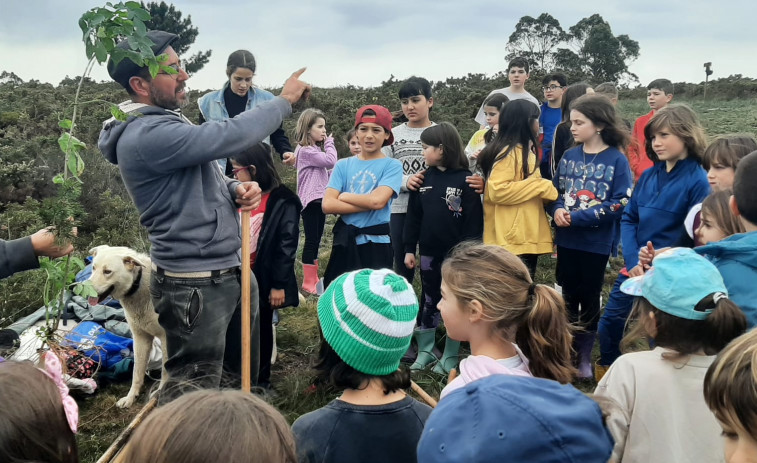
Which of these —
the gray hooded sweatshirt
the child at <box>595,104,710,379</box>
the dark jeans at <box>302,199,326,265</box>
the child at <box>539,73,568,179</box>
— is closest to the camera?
the gray hooded sweatshirt

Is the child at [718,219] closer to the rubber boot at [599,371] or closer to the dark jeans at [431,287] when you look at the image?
the rubber boot at [599,371]

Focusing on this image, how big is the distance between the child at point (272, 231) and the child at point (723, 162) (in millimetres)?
2536

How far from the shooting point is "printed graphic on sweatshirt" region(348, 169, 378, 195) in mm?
4465

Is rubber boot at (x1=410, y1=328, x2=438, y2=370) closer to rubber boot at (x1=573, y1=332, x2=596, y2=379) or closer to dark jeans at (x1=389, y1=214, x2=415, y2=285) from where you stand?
dark jeans at (x1=389, y1=214, x2=415, y2=285)

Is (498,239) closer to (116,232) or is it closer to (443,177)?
(443,177)

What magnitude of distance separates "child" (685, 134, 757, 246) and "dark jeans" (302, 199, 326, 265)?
3.32 metres

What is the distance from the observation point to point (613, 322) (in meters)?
4.14

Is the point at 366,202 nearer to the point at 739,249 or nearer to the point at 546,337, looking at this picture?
the point at 546,337

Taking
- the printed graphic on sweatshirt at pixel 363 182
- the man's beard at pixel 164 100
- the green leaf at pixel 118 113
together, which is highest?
the man's beard at pixel 164 100

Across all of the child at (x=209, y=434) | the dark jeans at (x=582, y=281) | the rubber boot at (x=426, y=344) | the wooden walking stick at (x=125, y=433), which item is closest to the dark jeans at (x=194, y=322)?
the wooden walking stick at (x=125, y=433)

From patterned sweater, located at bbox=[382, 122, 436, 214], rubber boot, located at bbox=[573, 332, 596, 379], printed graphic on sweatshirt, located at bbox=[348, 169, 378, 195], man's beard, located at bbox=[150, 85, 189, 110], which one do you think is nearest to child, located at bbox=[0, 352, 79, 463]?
man's beard, located at bbox=[150, 85, 189, 110]

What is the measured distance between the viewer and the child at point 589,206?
14.3 feet

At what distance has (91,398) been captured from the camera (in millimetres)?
4391

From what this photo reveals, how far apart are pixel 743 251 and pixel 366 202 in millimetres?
2424
